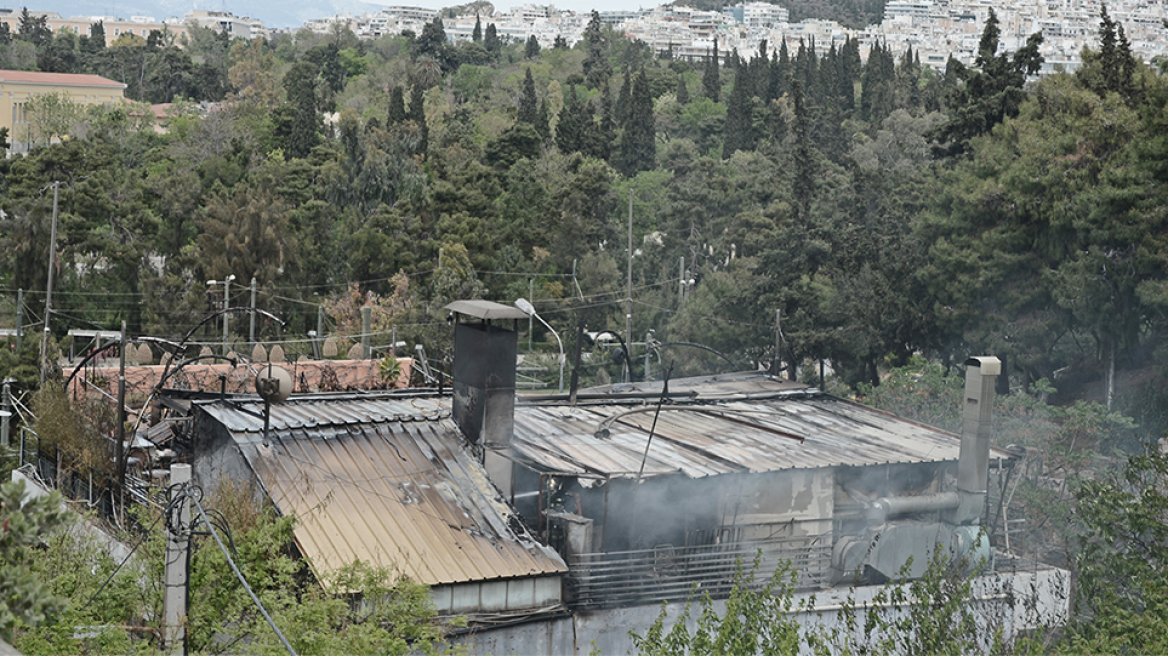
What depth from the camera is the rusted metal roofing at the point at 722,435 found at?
1424cm

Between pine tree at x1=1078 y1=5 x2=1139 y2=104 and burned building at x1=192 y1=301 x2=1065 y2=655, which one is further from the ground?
pine tree at x1=1078 y1=5 x2=1139 y2=104

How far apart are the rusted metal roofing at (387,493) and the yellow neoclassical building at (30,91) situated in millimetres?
92477

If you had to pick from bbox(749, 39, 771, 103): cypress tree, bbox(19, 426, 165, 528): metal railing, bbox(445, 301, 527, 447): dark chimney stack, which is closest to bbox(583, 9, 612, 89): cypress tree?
bbox(749, 39, 771, 103): cypress tree

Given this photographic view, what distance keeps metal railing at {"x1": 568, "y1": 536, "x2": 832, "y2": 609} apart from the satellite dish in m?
3.73

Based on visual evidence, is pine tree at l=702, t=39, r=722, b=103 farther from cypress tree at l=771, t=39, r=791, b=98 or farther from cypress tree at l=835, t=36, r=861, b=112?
cypress tree at l=835, t=36, r=861, b=112

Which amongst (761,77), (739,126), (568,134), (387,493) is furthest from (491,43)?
(387,493)

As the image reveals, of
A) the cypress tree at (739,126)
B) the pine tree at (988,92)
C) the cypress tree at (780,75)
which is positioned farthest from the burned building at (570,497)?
the cypress tree at (780,75)

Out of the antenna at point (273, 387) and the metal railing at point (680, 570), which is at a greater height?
the antenna at point (273, 387)

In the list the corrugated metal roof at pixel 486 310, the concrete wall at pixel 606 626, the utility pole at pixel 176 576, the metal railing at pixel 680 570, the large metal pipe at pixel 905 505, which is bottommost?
the concrete wall at pixel 606 626

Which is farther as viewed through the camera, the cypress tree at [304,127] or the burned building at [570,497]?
the cypress tree at [304,127]

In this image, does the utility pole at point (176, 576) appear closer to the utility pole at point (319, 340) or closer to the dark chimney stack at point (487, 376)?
the dark chimney stack at point (487, 376)

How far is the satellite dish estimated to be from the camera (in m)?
13.2

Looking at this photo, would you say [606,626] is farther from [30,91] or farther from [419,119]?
[30,91]

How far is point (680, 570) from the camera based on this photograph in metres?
13.5
